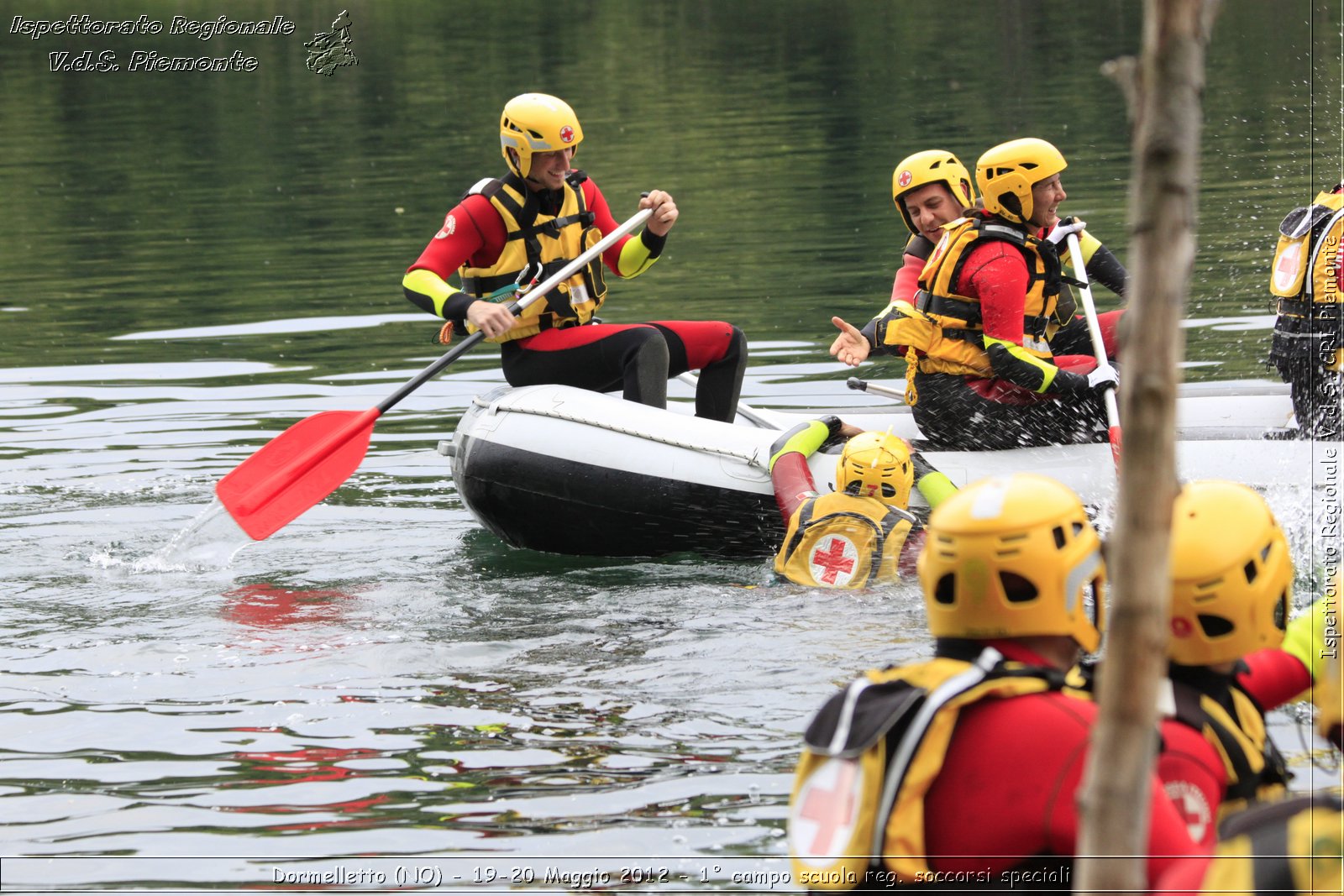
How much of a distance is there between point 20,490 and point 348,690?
3.78 meters

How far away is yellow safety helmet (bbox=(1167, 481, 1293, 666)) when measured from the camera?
2.92 m

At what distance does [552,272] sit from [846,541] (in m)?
2.20

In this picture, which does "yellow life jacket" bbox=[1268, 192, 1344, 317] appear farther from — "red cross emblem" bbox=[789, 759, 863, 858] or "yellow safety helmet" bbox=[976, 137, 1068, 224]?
"red cross emblem" bbox=[789, 759, 863, 858]

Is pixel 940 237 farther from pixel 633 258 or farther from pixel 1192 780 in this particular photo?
pixel 1192 780

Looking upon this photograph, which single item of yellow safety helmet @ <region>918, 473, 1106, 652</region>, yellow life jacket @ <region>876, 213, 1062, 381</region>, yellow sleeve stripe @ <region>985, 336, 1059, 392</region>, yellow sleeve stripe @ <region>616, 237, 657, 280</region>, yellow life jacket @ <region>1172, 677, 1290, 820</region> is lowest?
yellow life jacket @ <region>1172, 677, 1290, 820</region>

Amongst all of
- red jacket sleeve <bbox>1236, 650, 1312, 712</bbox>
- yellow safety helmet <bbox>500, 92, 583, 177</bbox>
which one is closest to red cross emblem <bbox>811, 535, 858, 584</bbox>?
yellow safety helmet <bbox>500, 92, 583, 177</bbox>

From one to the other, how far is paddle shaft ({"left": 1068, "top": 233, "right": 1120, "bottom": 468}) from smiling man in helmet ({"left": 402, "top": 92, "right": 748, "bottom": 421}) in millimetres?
1519

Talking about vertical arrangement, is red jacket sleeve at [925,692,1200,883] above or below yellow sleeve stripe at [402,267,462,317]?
below

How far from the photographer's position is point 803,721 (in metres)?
4.94

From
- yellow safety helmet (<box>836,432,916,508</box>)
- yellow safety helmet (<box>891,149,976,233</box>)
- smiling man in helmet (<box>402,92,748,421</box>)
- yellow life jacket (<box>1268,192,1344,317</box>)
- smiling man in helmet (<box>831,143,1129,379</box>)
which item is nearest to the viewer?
yellow safety helmet (<box>836,432,916,508</box>)

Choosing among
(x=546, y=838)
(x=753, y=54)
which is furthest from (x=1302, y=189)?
(x=753, y=54)

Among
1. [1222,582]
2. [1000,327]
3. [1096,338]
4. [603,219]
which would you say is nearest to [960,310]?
[1000,327]

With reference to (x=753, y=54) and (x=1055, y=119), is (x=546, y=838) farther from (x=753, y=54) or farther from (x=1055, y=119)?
(x=753, y=54)

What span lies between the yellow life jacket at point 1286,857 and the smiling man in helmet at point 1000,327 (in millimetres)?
4530
